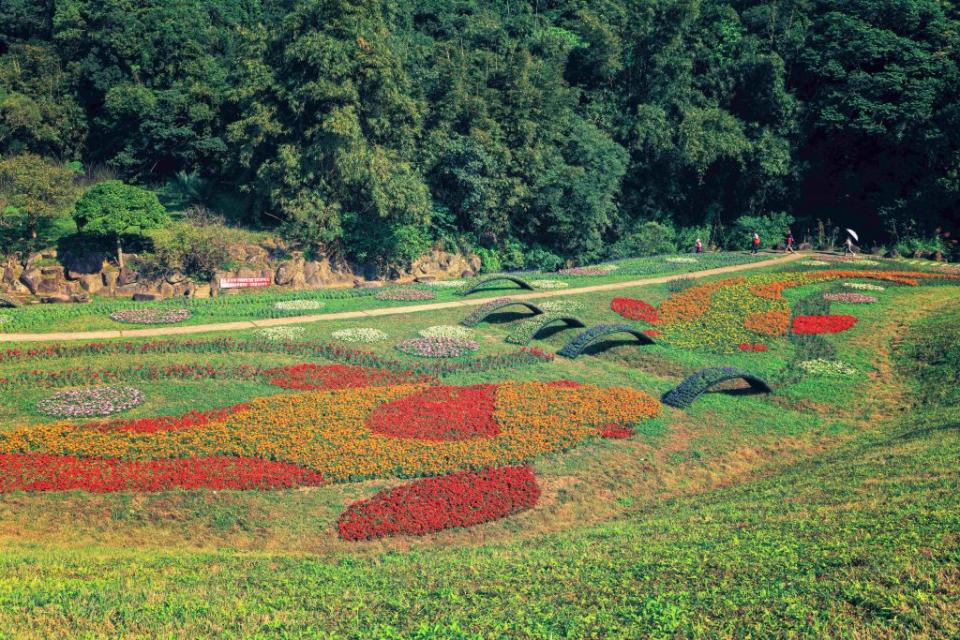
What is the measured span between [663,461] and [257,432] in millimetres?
10088

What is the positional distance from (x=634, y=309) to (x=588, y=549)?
20386 millimetres

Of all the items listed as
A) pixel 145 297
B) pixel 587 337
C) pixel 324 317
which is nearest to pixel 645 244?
pixel 587 337

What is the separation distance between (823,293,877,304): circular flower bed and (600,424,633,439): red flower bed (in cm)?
1859

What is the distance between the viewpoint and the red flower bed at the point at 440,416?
18.7 meters

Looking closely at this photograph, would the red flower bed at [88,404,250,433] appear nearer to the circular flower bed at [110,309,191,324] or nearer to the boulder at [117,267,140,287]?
the circular flower bed at [110,309,191,324]

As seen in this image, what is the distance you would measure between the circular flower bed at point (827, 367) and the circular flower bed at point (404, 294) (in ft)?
54.6

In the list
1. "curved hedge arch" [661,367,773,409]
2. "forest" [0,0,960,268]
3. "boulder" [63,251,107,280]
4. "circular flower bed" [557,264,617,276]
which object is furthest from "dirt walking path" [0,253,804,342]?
"boulder" [63,251,107,280]

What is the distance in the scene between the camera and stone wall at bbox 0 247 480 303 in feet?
113

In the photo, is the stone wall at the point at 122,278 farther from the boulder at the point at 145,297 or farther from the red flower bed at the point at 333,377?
the red flower bed at the point at 333,377

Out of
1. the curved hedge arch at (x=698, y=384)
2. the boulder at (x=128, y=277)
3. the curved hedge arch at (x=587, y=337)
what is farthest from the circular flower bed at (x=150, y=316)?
the curved hedge arch at (x=698, y=384)

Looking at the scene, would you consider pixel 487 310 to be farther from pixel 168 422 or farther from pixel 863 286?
pixel 863 286

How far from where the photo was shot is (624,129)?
184 ft

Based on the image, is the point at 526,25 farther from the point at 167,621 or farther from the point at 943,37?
the point at 167,621

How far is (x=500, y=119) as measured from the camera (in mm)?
49562
